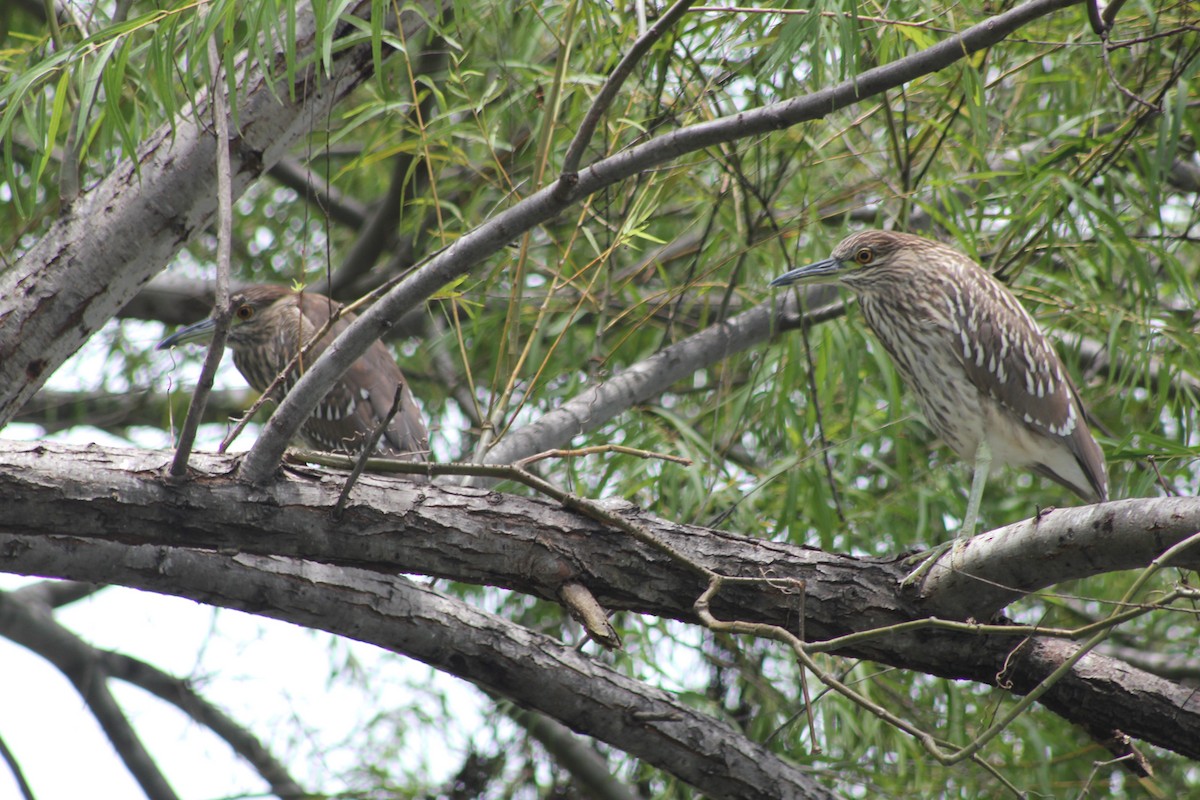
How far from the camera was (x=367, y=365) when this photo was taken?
13.4ft

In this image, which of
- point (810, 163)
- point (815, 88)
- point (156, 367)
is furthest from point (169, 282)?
point (815, 88)

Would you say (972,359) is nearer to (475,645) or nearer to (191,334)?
(475,645)

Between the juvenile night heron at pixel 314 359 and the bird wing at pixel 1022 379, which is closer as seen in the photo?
the bird wing at pixel 1022 379

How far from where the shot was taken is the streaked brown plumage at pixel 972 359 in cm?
308

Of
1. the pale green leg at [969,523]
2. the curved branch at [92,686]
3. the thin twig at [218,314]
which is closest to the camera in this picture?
the thin twig at [218,314]

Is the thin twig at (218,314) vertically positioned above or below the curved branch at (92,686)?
above

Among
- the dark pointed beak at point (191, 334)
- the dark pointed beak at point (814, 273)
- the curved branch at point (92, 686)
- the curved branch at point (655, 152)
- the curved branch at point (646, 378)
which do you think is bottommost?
the curved branch at point (92, 686)

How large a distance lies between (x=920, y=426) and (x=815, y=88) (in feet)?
7.77

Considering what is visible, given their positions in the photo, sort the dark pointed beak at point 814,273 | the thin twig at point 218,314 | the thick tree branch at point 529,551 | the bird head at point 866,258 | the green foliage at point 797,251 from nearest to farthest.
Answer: the thin twig at point 218,314, the thick tree branch at point 529,551, the green foliage at point 797,251, the dark pointed beak at point 814,273, the bird head at point 866,258

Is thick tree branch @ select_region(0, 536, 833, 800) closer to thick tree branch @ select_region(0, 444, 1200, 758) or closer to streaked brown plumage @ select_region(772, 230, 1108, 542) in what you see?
thick tree branch @ select_region(0, 444, 1200, 758)

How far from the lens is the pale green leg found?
231cm

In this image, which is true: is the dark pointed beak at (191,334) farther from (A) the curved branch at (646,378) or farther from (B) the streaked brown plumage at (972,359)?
(B) the streaked brown plumage at (972,359)

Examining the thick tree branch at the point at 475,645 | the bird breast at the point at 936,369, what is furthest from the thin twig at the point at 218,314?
the bird breast at the point at 936,369

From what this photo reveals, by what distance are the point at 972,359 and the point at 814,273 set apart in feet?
1.68
